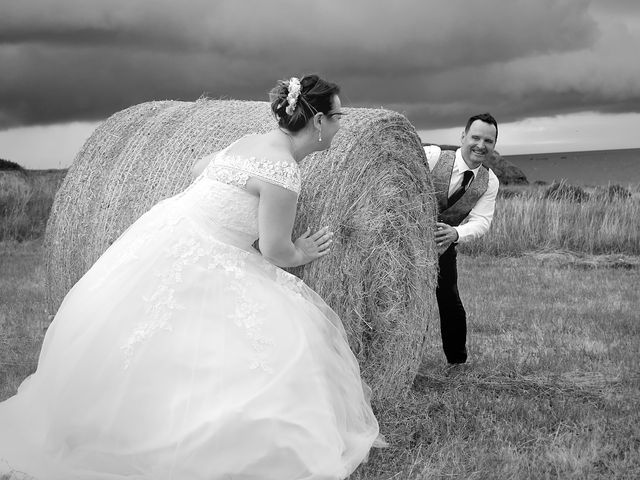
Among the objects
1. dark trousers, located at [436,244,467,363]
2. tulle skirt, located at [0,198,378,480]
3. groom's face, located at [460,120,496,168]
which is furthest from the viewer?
dark trousers, located at [436,244,467,363]

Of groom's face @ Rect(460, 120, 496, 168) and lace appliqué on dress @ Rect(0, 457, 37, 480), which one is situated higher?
groom's face @ Rect(460, 120, 496, 168)

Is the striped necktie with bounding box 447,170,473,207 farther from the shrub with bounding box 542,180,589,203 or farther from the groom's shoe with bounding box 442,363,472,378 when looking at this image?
the shrub with bounding box 542,180,589,203

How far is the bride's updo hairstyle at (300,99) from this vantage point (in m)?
4.18

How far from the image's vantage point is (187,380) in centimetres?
388

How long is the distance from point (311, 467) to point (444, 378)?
8.34 feet

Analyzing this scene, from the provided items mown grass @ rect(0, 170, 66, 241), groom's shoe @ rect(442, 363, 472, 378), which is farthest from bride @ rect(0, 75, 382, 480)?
mown grass @ rect(0, 170, 66, 241)

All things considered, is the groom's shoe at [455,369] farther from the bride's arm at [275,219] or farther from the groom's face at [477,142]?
the bride's arm at [275,219]

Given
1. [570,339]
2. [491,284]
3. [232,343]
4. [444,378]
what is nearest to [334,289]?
[232,343]

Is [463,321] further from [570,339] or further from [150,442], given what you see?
[150,442]

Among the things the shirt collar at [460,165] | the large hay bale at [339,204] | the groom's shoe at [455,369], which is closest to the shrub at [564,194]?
the groom's shoe at [455,369]

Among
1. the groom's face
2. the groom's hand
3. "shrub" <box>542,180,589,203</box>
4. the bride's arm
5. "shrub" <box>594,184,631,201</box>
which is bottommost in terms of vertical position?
"shrub" <box>542,180,589,203</box>

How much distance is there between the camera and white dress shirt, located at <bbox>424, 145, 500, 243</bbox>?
235 inches

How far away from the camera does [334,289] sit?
15.7 feet

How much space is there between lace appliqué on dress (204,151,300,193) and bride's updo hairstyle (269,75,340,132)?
0.26m
